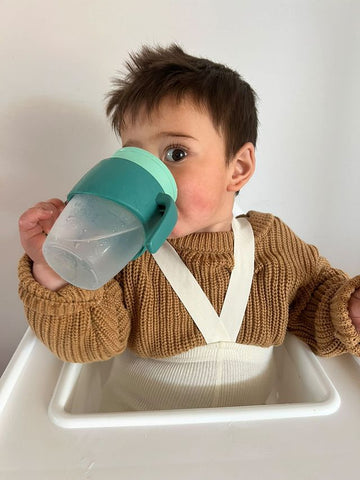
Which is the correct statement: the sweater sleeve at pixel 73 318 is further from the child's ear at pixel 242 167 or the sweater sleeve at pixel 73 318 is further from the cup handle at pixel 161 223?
the child's ear at pixel 242 167

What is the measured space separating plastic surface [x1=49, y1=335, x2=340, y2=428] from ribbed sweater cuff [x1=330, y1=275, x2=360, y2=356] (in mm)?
54

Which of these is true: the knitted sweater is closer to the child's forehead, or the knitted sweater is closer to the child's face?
the child's face

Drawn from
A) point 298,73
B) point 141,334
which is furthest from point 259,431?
point 298,73

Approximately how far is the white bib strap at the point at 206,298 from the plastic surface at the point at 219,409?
0.39ft

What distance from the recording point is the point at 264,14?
0.75m

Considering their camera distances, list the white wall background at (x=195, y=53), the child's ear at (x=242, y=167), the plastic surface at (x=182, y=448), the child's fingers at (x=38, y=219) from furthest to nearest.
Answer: the white wall background at (x=195, y=53) → the child's ear at (x=242, y=167) → the child's fingers at (x=38, y=219) → the plastic surface at (x=182, y=448)

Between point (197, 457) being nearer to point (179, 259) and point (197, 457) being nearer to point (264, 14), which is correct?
point (179, 259)

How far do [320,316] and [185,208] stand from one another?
265 millimetres

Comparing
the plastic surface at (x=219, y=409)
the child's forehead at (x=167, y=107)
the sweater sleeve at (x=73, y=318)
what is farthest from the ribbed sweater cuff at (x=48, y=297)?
the child's forehead at (x=167, y=107)

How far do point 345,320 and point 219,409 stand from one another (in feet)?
0.70

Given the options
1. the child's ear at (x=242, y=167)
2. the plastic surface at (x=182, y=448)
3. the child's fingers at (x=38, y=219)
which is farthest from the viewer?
the child's ear at (x=242, y=167)

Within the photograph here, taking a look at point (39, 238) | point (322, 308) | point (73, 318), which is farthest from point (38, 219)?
point (322, 308)

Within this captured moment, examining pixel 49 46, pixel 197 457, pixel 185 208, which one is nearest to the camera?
pixel 197 457

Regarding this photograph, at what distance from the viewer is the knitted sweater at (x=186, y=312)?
20.2 inches
